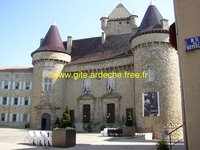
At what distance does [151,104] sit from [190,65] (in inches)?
630

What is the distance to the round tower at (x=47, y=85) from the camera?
30047 millimetres

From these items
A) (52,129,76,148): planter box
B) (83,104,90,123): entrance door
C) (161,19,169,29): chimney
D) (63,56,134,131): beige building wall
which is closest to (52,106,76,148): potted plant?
(52,129,76,148): planter box

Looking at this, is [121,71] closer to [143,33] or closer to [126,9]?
[143,33]

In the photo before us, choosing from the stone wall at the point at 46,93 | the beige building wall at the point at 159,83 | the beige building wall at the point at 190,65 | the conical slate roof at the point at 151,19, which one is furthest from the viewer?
the stone wall at the point at 46,93

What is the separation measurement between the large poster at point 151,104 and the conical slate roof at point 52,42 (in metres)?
13.8

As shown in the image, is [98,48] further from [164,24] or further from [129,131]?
[129,131]

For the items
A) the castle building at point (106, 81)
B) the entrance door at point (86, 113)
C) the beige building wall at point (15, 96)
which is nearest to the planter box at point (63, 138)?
the castle building at point (106, 81)

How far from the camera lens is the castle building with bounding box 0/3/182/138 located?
960 inches

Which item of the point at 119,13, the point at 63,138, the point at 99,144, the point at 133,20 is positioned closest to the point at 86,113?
the point at 99,144

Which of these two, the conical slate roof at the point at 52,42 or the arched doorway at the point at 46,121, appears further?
the conical slate roof at the point at 52,42

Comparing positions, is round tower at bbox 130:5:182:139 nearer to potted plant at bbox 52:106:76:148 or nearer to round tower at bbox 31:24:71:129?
round tower at bbox 31:24:71:129

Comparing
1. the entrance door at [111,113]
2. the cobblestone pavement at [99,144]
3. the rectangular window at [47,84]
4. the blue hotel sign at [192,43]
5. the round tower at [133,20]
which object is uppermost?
the round tower at [133,20]

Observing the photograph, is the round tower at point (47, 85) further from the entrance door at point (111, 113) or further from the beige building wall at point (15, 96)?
the entrance door at point (111, 113)

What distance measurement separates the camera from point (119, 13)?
43.9 m
